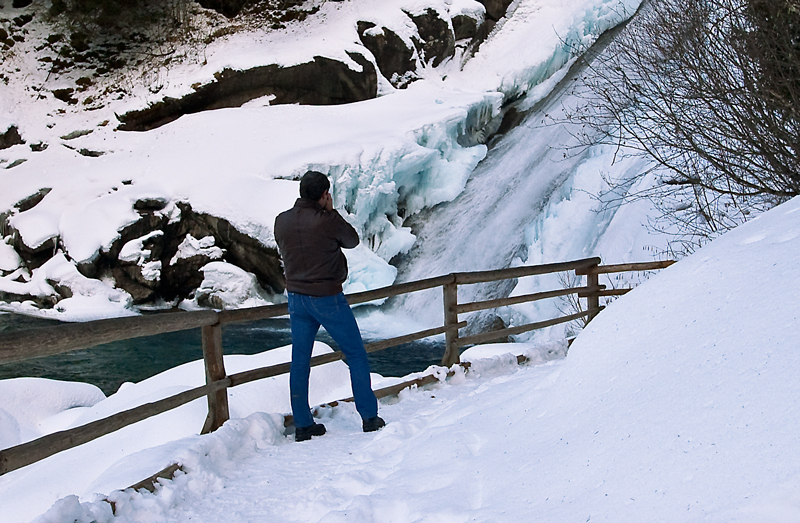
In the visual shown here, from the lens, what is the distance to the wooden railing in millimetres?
2652

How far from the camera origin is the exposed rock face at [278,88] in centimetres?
1903

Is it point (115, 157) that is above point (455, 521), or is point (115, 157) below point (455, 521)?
above

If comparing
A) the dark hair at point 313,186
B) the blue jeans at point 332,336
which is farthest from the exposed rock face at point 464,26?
the blue jeans at point 332,336

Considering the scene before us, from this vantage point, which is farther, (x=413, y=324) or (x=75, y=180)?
(x=75, y=180)

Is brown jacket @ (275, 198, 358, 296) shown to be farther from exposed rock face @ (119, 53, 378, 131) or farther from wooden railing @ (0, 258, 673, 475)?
exposed rock face @ (119, 53, 378, 131)

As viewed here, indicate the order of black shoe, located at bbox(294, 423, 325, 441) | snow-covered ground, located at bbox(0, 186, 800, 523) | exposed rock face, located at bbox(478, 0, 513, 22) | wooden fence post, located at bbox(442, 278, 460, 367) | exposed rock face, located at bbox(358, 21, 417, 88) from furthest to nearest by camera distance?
exposed rock face, located at bbox(478, 0, 513, 22)
exposed rock face, located at bbox(358, 21, 417, 88)
wooden fence post, located at bbox(442, 278, 460, 367)
black shoe, located at bbox(294, 423, 325, 441)
snow-covered ground, located at bbox(0, 186, 800, 523)

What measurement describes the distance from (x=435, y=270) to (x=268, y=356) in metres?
8.17

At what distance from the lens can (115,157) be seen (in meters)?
17.5

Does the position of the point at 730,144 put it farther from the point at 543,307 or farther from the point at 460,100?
the point at 460,100

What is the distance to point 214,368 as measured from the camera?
4.20 m

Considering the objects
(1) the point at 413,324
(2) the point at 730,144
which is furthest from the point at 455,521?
(1) the point at 413,324

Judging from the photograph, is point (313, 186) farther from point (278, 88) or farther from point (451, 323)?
point (278, 88)

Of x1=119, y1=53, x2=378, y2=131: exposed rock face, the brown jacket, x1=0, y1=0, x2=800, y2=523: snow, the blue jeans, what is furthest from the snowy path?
x1=119, y1=53, x2=378, y2=131: exposed rock face

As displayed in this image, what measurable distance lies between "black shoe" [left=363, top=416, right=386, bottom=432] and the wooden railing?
621mm
